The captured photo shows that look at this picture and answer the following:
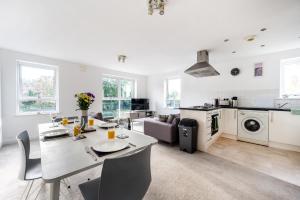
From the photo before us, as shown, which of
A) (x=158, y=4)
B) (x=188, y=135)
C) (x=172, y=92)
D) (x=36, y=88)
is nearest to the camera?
(x=158, y=4)

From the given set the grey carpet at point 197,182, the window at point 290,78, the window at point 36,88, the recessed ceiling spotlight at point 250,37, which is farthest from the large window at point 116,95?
the window at point 290,78

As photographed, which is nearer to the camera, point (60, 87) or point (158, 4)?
point (158, 4)

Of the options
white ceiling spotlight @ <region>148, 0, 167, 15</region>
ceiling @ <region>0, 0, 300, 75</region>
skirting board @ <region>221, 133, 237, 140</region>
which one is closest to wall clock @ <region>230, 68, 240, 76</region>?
ceiling @ <region>0, 0, 300, 75</region>

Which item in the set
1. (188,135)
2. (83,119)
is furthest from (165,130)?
(83,119)

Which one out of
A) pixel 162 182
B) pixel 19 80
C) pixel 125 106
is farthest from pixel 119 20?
pixel 125 106

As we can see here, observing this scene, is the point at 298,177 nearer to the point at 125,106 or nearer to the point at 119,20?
the point at 119,20

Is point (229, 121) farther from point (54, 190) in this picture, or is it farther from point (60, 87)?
point (60, 87)

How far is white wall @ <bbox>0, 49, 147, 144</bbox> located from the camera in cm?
316

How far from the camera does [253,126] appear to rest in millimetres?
3293

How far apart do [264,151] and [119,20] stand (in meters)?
4.04

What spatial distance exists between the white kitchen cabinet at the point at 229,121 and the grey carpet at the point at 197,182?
1566 millimetres

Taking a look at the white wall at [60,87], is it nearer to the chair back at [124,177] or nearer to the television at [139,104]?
the television at [139,104]

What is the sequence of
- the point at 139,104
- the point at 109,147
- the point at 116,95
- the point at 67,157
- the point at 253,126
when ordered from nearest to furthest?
the point at 67,157
the point at 109,147
the point at 253,126
the point at 116,95
the point at 139,104

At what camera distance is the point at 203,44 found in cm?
284
